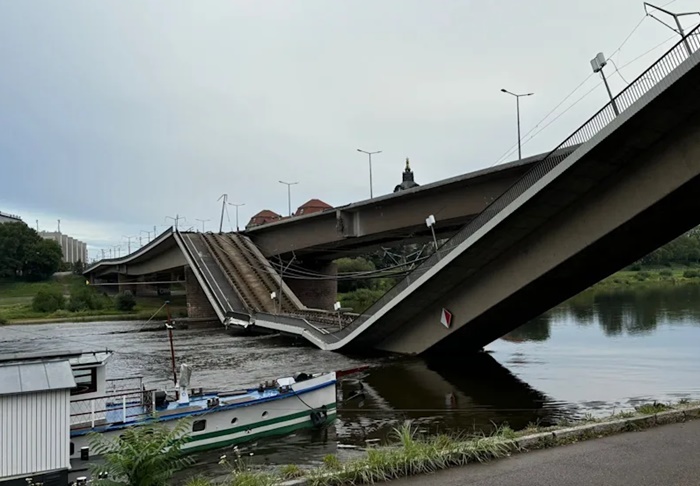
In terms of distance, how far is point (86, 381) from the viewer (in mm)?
12227

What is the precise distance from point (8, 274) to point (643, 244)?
95.5 meters

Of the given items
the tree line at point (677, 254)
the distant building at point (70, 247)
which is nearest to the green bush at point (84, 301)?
the tree line at point (677, 254)

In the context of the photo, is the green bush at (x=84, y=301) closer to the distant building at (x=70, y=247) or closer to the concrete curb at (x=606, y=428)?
the concrete curb at (x=606, y=428)

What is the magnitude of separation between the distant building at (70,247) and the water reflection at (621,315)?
14637 cm

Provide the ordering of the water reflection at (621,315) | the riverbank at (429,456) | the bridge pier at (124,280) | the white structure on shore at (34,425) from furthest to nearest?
the bridge pier at (124,280) < the water reflection at (621,315) < the white structure on shore at (34,425) < the riverbank at (429,456)

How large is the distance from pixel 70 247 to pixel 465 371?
179m

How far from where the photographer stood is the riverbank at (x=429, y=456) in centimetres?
701

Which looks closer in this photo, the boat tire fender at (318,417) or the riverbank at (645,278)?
the boat tire fender at (318,417)

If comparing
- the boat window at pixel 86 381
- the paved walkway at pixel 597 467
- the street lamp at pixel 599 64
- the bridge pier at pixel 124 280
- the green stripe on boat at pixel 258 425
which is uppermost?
the street lamp at pixel 599 64

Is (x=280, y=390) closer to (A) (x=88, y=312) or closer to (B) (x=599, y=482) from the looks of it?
(B) (x=599, y=482)

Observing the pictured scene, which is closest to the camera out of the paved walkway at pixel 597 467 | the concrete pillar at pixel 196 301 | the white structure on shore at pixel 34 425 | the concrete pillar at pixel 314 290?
the paved walkway at pixel 597 467

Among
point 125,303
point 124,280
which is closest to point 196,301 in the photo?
point 125,303

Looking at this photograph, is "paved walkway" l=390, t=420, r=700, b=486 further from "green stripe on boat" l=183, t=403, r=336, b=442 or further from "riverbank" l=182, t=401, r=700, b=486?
"green stripe on boat" l=183, t=403, r=336, b=442

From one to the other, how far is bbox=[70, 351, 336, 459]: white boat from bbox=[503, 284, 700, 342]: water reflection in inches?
740
